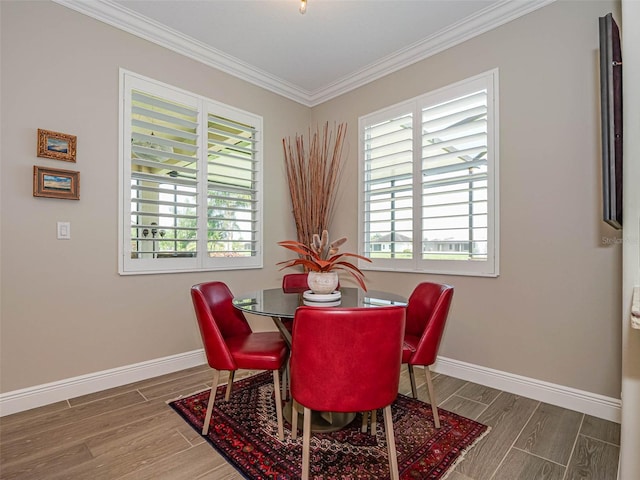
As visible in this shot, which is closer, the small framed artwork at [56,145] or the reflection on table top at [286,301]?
the reflection on table top at [286,301]

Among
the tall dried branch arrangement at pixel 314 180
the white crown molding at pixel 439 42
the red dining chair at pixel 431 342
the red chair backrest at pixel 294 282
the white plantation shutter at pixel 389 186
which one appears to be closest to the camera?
the red dining chair at pixel 431 342

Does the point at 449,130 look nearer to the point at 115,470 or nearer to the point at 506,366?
the point at 506,366

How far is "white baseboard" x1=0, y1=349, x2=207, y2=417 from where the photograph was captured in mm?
2180

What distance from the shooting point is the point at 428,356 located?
1.96 m

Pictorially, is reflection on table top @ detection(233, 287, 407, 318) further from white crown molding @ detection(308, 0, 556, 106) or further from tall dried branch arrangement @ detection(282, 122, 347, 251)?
white crown molding @ detection(308, 0, 556, 106)

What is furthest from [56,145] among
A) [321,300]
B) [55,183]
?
[321,300]

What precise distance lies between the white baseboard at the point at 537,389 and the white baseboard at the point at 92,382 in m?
2.22

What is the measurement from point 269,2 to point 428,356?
8.75ft

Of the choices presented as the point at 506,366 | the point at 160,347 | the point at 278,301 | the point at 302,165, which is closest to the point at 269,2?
the point at 302,165

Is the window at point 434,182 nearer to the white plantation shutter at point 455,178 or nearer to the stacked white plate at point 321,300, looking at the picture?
the white plantation shutter at point 455,178

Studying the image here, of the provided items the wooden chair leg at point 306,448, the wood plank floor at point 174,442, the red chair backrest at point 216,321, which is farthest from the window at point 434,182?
the wooden chair leg at point 306,448

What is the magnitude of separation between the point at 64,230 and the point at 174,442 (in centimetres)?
163

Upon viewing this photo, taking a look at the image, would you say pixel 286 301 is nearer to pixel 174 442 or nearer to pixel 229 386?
pixel 229 386

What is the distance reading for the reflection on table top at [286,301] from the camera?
1838 mm
